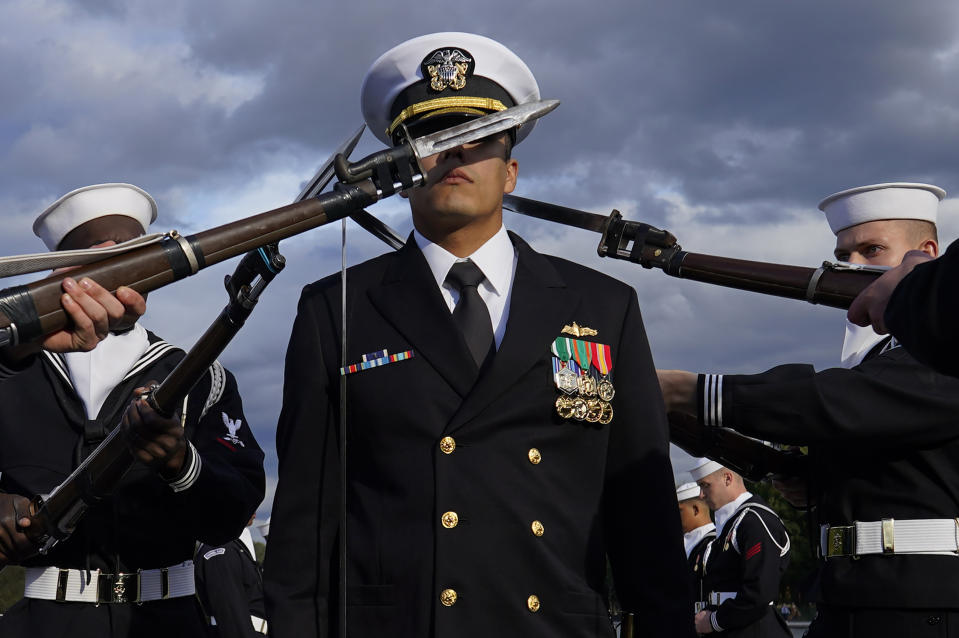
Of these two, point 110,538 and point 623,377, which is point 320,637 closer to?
point 623,377

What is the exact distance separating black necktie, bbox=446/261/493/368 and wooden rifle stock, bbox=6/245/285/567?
2.57 feet

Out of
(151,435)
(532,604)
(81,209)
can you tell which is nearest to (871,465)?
(532,604)

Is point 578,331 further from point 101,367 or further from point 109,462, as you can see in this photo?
point 101,367

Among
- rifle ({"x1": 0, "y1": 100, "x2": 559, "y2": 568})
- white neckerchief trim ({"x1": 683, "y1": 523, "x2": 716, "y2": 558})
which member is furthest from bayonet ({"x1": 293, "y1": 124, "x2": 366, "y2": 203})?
white neckerchief trim ({"x1": 683, "y1": 523, "x2": 716, "y2": 558})

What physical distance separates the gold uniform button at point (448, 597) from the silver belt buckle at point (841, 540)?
97.4 inches

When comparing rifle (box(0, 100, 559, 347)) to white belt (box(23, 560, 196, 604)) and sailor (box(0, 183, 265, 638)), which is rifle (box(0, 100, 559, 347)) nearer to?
sailor (box(0, 183, 265, 638))

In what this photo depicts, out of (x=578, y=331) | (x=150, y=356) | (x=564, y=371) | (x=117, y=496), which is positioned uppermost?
(x=150, y=356)

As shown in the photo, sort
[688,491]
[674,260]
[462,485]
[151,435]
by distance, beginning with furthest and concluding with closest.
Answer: [688,491]
[674,260]
[151,435]
[462,485]

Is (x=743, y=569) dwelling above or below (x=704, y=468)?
below

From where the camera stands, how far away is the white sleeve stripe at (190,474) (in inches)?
182

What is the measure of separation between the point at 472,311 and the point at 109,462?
1.79m

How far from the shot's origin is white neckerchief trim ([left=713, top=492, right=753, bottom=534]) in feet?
37.7

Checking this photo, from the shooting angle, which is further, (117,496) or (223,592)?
(223,592)

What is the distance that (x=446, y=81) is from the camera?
3.96 meters
